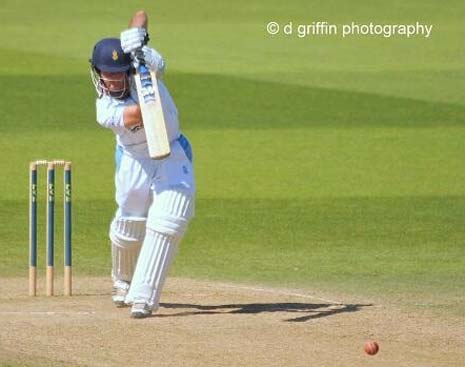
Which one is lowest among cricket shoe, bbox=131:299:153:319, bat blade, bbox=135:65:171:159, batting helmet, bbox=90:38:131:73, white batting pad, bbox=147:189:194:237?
cricket shoe, bbox=131:299:153:319

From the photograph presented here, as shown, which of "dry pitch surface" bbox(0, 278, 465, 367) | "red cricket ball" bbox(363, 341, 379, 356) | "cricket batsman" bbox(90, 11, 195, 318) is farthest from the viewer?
"cricket batsman" bbox(90, 11, 195, 318)

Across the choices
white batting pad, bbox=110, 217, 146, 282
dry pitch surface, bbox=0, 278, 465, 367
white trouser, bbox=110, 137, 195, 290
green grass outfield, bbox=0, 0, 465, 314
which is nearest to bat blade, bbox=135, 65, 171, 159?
white trouser, bbox=110, 137, 195, 290

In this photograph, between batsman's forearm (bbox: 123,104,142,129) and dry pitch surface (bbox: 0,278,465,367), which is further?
batsman's forearm (bbox: 123,104,142,129)

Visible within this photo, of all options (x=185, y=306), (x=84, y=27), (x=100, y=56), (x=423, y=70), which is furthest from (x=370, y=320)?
(x=84, y=27)

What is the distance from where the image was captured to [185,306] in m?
11.2

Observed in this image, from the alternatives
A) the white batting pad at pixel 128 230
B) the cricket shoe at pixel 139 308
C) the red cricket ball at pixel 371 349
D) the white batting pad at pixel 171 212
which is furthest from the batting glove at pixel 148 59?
the red cricket ball at pixel 371 349

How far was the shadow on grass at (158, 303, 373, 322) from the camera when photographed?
10.8 metres

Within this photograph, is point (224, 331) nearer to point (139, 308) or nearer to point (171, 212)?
point (139, 308)

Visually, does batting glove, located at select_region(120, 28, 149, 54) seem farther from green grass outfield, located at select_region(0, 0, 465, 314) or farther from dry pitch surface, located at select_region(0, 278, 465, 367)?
green grass outfield, located at select_region(0, 0, 465, 314)

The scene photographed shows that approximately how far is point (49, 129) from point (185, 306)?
11.7 meters

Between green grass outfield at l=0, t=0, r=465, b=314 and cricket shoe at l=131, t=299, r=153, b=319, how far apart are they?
82.3 inches

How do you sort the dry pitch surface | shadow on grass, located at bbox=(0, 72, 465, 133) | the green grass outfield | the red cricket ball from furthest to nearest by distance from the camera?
shadow on grass, located at bbox=(0, 72, 465, 133)
the green grass outfield
the red cricket ball
the dry pitch surface

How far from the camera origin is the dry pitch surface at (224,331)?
9.29 meters

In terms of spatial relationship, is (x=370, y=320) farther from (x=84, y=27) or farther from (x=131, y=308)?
(x=84, y=27)
